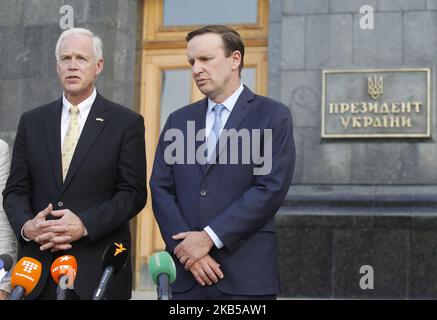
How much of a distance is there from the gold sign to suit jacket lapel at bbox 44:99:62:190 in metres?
4.60

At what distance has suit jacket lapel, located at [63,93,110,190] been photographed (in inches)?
180

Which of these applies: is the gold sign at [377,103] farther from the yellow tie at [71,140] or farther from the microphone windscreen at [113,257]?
the microphone windscreen at [113,257]

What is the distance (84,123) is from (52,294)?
95 centimetres

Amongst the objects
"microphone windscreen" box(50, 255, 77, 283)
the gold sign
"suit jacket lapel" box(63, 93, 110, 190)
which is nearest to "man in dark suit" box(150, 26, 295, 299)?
"suit jacket lapel" box(63, 93, 110, 190)

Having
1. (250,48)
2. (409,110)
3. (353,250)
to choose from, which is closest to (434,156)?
(409,110)

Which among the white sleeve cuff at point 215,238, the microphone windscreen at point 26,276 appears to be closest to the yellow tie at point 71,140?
the white sleeve cuff at point 215,238

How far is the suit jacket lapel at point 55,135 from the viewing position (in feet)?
15.1

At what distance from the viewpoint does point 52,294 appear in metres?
4.39

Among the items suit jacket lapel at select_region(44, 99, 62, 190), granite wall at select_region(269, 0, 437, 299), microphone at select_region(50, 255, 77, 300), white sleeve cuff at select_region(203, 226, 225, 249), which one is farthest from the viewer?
granite wall at select_region(269, 0, 437, 299)

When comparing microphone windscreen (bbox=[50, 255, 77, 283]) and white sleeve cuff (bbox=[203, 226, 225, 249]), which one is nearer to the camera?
microphone windscreen (bbox=[50, 255, 77, 283])

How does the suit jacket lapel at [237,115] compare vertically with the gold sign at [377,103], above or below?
below

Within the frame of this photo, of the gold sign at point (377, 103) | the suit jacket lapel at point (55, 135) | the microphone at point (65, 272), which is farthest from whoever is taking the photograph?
the gold sign at point (377, 103)

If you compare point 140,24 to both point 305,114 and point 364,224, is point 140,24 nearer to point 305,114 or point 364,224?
point 305,114

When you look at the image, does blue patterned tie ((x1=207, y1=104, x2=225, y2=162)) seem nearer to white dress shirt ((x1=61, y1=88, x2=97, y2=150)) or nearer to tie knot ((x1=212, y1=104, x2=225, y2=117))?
tie knot ((x1=212, y1=104, x2=225, y2=117))
